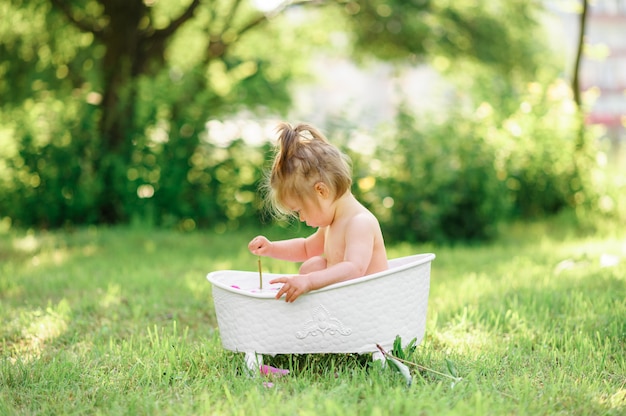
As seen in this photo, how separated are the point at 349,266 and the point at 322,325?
0.22m

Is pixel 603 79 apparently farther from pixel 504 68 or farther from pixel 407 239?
pixel 407 239

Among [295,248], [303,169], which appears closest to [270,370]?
[295,248]

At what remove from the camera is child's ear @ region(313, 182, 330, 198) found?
8.25ft

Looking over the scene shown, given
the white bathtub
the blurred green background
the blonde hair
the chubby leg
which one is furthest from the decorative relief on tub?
the blurred green background

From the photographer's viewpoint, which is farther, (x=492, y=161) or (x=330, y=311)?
(x=492, y=161)

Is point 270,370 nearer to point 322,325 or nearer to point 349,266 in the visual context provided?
point 322,325

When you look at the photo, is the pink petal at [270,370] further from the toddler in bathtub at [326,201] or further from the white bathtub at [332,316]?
the toddler in bathtub at [326,201]

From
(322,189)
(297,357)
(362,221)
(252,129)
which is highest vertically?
(252,129)

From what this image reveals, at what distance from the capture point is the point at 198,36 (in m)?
9.42

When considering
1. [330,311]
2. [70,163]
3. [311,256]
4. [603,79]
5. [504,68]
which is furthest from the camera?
[603,79]

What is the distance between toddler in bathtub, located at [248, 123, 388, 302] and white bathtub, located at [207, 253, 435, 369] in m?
0.09

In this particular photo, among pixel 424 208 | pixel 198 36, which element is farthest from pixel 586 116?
pixel 198 36

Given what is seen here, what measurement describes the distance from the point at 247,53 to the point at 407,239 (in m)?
4.57

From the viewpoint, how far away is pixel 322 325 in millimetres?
2367
